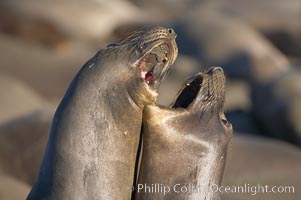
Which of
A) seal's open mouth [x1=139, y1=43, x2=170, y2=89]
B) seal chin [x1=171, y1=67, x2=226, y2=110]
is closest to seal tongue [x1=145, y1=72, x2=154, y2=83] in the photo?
seal's open mouth [x1=139, y1=43, x2=170, y2=89]

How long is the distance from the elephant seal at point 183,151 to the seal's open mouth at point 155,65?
10 cm

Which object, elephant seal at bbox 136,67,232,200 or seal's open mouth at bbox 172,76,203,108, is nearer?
elephant seal at bbox 136,67,232,200

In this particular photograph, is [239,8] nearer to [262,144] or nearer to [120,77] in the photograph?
[262,144]

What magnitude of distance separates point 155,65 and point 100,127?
281 millimetres

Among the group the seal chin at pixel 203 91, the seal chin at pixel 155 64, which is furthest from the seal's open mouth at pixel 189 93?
the seal chin at pixel 155 64

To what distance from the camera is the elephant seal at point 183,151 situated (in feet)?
9.97

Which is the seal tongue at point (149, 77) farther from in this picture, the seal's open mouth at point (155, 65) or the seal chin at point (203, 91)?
the seal chin at point (203, 91)

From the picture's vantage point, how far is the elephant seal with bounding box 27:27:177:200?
296 centimetres

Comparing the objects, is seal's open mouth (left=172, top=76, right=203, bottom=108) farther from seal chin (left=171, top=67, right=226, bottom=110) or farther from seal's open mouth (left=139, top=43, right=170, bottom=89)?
seal's open mouth (left=139, top=43, right=170, bottom=89)

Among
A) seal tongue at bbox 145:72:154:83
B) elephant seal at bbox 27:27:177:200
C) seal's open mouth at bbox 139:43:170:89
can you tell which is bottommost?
elephant seal at bbox 27:27:177:200

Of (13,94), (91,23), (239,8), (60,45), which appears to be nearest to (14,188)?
(13,94)

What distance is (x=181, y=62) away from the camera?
1088 centimetres

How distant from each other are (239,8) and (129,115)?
12.8m

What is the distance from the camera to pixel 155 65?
120 inches
